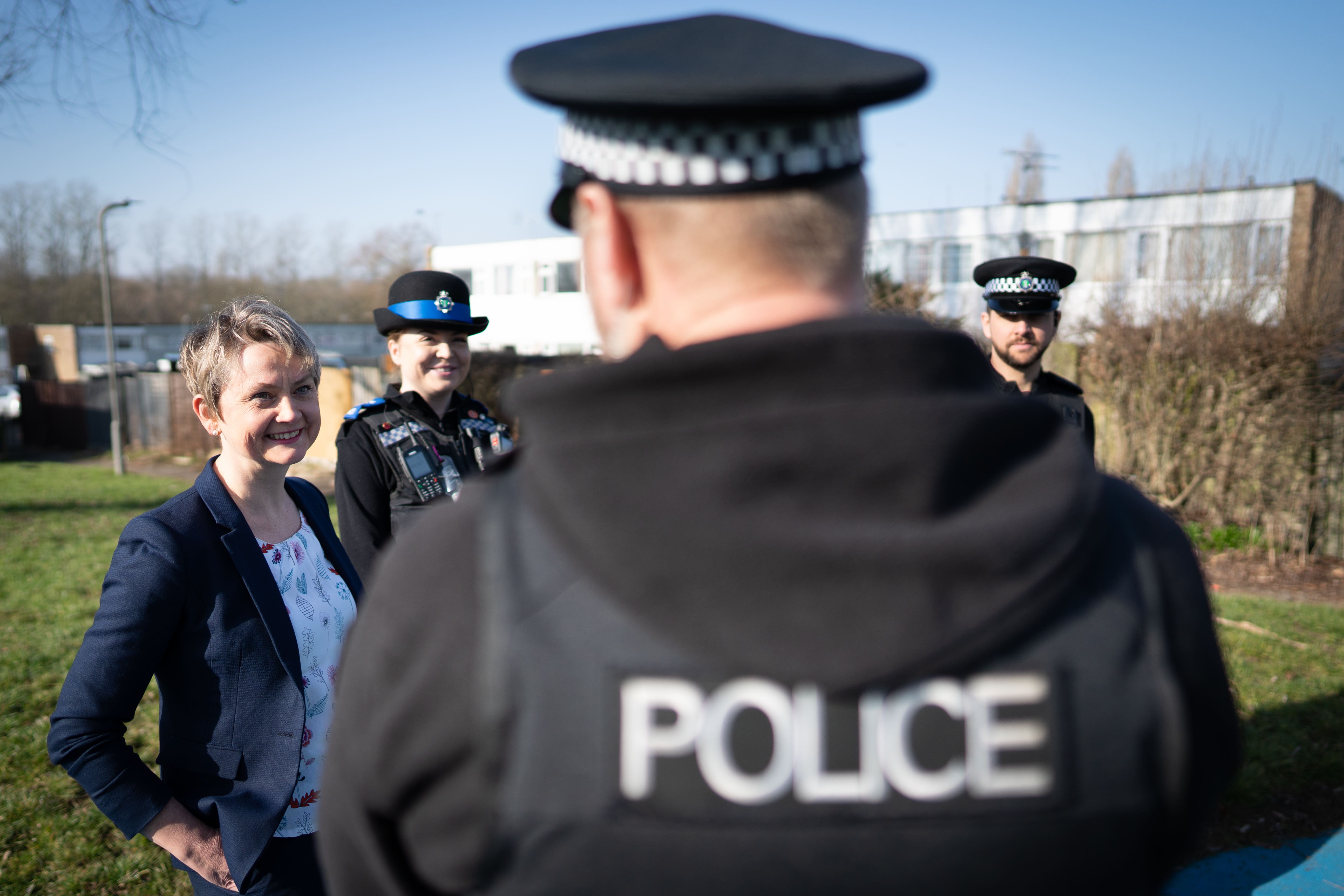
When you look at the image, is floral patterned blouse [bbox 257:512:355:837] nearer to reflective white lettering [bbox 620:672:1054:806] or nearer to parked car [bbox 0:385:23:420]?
reflective white lettering [bbox 620:672:1054:806]

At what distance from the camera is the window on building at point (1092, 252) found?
23875 millimetres

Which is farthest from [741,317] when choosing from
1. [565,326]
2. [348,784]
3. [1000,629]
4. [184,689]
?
[565,326]

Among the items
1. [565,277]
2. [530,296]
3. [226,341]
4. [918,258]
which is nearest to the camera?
[226,341]

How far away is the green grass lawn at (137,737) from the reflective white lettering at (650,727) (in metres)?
3.67

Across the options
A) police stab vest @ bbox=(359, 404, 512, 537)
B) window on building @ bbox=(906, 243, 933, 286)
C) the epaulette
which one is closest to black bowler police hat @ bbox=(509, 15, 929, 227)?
police stab vest @ bbox=(359, 404, 512, 537)

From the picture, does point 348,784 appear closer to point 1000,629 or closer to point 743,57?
point 1000,629

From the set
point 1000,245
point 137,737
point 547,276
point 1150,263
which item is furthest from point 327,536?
point 547,276

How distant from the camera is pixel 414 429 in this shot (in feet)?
12.1

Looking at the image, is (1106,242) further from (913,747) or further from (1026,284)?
(913,747)

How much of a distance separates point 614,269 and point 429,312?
10.4 feet

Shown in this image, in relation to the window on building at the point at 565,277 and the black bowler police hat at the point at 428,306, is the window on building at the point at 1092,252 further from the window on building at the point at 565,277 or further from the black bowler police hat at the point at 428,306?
the black bowler police hat at the point at 428,306

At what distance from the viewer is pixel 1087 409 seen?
4.23 meters

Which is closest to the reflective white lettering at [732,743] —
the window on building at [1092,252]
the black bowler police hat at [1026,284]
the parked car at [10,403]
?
the black bowler police hat at [1026,284]

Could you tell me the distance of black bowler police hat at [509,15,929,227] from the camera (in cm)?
88
